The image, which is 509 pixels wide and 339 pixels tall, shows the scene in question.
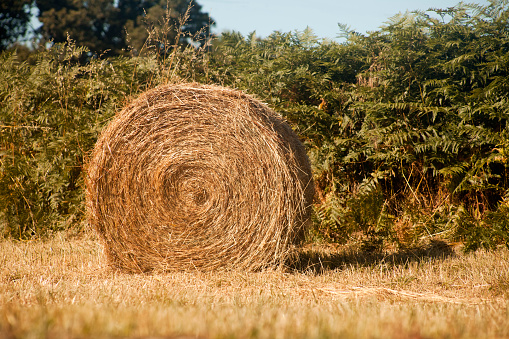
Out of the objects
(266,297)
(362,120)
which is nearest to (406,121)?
(362,120)

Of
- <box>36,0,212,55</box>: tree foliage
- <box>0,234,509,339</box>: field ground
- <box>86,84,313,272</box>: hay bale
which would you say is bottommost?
<box>0,234,509,339</box>: field ground

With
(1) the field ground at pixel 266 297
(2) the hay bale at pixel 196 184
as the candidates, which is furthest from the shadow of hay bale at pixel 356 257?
(2) the hay bale at pixel 196 184

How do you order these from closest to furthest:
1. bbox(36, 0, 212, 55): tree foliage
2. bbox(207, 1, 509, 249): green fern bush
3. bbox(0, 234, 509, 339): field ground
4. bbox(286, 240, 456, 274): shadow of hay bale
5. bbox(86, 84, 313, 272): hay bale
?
bbox(0, 234, 509, 339): field ground < bbox(86, 84, 313, 272): hay bale < bbox(286, 240, 456, 274): shadow of hay bale < bbox(207, 1, 509, 249): green fern bush < bbox(36, 0, 212, 55): tree foliage

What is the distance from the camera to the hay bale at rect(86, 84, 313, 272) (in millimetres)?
4074

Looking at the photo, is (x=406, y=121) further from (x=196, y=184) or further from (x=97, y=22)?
(x=97, y=22)

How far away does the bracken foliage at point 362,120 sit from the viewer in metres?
5.25

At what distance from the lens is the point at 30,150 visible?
21.0 ft

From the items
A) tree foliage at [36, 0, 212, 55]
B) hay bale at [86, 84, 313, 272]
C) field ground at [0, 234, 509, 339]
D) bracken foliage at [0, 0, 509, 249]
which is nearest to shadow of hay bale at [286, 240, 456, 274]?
field ground at [0, 234, 509, 339]

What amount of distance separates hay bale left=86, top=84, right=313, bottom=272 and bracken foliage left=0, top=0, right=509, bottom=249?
1372 millimetres

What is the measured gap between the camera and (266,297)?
→ 3.23 m

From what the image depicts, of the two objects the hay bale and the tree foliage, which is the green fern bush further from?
the tree foliage

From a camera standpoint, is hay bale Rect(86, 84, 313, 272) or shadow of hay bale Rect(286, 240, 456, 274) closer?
hay bale Rect(86, 84, 313, 272)

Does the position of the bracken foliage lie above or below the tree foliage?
below

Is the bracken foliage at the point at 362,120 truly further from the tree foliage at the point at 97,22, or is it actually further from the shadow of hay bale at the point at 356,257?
the tree foliage at the point at 97,22
